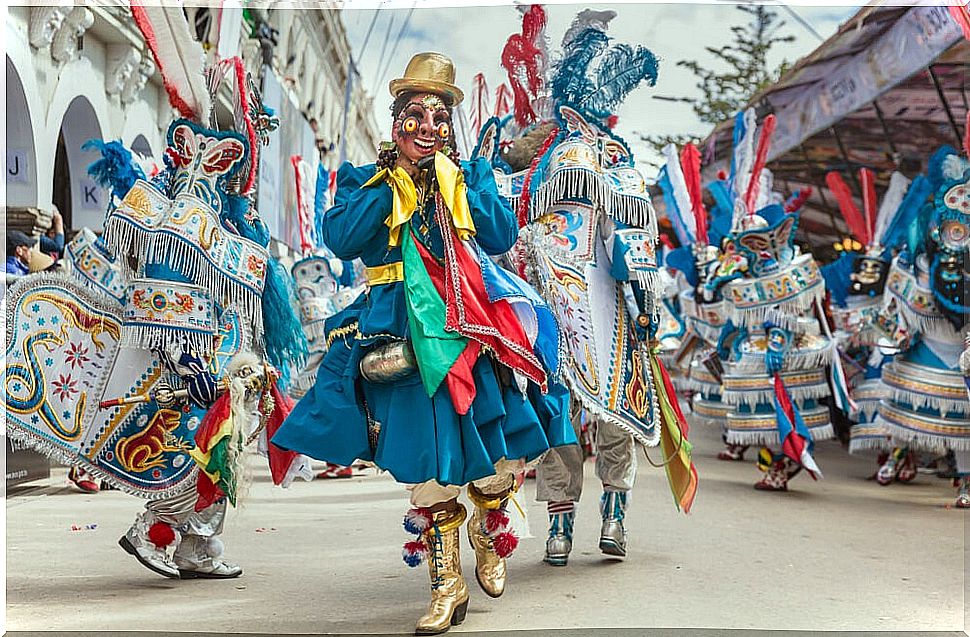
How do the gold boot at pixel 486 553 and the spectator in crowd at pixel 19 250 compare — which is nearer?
the gold boot at pixel 486 553

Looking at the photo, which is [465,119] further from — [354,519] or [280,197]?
[280,197]

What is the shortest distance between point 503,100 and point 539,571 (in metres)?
2.87

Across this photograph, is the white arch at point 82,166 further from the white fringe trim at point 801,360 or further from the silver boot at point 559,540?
the silver boot at point 559,540

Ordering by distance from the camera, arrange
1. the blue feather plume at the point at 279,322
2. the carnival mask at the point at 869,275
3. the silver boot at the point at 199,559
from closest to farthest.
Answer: the silver boot at the point at 199,559
the blue feather plume at the point at 279,322
the carnival mask at the point at 869,275

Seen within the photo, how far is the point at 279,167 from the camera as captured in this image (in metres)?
15.4

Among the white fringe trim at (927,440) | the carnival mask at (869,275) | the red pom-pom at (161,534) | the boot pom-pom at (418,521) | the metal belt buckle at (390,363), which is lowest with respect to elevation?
the red pom-pom at (161,534)

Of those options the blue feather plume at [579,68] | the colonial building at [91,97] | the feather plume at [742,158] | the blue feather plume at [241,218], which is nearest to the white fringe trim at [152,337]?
the blue feather plume at [241,218]

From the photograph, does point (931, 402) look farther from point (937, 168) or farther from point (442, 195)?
point (442, 195)

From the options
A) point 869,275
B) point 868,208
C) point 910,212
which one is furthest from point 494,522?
point 868,208

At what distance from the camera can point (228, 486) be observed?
4.30m

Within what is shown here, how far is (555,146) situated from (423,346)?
1.86 meters

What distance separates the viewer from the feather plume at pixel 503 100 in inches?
255

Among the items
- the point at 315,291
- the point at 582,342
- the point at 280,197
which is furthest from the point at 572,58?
the point at 280,197

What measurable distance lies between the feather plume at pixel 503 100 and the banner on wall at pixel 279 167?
633 centimetres
